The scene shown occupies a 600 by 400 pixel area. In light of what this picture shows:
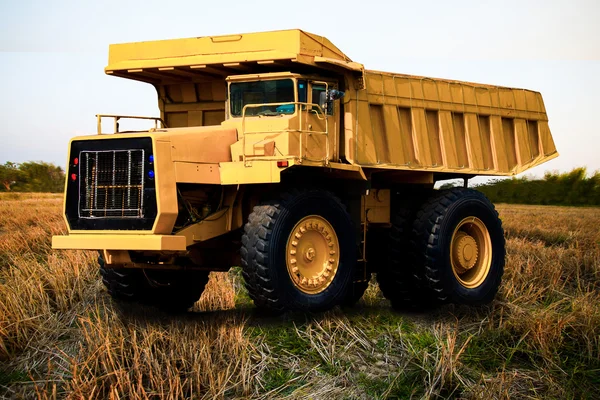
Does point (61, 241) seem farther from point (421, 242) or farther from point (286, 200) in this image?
point (421, 242)

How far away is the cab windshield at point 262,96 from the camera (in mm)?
10555

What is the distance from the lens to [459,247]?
12.6m

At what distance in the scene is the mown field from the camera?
27.6 ft

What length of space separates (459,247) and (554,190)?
3431cm

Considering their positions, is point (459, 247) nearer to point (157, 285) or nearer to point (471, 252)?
point (471, 252)

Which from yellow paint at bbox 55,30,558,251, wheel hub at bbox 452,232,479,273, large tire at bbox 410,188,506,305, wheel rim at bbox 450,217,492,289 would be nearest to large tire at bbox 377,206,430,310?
large tire at bbox 410,188,506,305

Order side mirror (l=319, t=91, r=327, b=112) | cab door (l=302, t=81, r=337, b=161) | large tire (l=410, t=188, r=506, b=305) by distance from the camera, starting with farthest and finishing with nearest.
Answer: large tire (l=410, t=188, r=506, b=305) → side mirror (l=319, t=91, r=327, b=112) → cab door (l=302, t=81, r=337, b=161)

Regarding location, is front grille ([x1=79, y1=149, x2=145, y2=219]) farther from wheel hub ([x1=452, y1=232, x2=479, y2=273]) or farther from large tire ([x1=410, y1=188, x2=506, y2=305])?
wheel hub ([x1=452, y1=232, x2=479, y2=273])

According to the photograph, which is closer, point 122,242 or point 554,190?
point 122,242

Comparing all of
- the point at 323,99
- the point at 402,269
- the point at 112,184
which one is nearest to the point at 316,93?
the point at 323,99

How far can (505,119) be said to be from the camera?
1417 cm

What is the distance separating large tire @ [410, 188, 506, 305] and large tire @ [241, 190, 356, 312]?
174 centimetres

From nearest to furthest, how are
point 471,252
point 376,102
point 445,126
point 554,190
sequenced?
point 376,102
point 471,252
point 445,126
point 554,190

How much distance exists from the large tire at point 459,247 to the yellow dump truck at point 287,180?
0.02 meters
